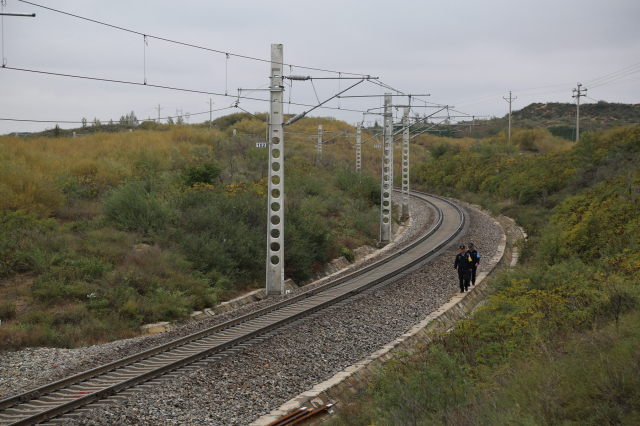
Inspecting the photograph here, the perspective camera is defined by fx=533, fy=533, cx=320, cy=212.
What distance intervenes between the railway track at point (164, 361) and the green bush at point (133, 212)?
7931 mm

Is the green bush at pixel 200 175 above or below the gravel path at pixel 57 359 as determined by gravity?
above

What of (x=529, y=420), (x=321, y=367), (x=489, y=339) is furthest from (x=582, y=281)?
(x=529, y=420)

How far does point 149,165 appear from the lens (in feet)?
109

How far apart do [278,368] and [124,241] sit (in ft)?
38.2

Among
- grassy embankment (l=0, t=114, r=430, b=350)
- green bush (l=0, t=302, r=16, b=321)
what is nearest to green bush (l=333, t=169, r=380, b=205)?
grassy embankment (l=0, t=114, r=430, b=350)

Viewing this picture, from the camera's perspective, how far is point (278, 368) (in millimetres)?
10586

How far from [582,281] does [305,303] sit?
26.3 feet

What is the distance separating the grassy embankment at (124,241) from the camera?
15305mm

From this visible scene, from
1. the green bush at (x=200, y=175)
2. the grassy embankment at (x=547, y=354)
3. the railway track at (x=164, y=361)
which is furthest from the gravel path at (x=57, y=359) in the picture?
the green bush at (x=200, y=175)

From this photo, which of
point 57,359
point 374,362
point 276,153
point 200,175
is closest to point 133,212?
point 276,153

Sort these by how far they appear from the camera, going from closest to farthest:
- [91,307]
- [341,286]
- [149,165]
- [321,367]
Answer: [321,367], [91,307], [341,286], [149,165]

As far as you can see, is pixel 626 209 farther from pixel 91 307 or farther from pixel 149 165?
pixel 149 165

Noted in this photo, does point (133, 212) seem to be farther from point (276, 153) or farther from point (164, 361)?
point (164, 361)

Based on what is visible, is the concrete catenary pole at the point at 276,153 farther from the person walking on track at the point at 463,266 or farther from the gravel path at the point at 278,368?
the person walking on track at the point at 463,266
